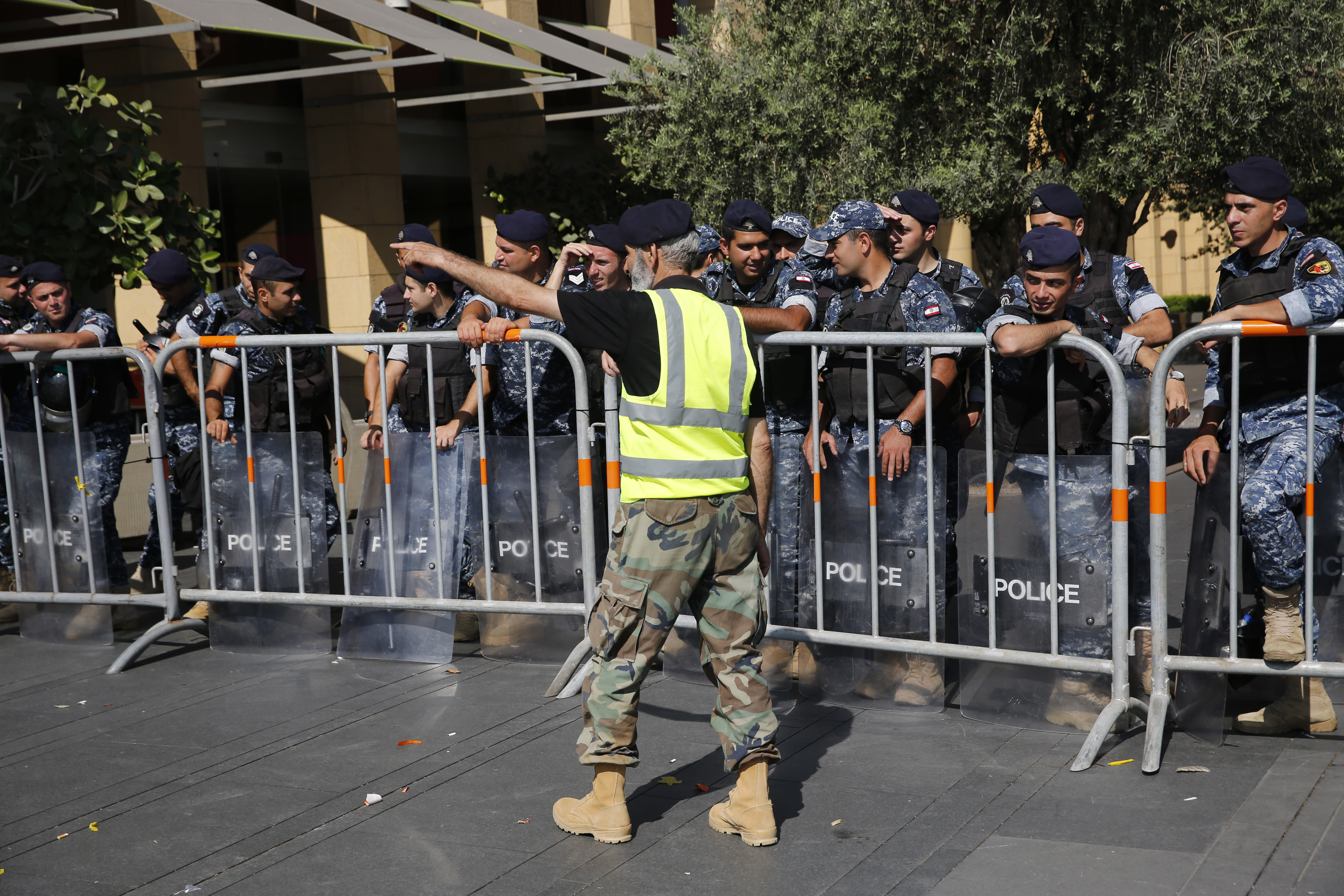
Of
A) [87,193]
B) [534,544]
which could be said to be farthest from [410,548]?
[87,193]

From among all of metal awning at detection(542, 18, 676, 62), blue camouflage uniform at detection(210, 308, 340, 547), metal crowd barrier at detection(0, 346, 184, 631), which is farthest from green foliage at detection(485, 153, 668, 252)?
metal crowd barrier at detection(0, 346, 184, 631)

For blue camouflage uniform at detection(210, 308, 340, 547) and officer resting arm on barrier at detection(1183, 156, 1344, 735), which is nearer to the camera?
officer resting arm on barrier at detection(1183, 156, 1344, 735)

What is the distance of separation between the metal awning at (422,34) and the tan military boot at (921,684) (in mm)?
9903

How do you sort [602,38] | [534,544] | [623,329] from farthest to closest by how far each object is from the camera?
1. [602,38]
2. [534,544]
3. [623,329]

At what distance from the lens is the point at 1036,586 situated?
4789mm

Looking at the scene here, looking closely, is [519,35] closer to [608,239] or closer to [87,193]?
[87,193]

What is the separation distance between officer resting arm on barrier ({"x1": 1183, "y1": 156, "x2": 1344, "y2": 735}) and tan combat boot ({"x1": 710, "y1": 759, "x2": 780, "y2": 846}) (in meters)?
1.93

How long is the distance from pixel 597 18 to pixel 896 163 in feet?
26.7

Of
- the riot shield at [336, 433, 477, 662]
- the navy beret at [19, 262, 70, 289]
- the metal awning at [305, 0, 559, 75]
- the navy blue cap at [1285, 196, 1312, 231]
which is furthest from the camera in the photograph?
the metal awning at [305, 0, 559, 75]

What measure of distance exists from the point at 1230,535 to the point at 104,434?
18.0 feet

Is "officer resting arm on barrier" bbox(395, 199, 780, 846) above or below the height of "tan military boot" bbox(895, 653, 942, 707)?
above

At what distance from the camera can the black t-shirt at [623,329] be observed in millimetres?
3771

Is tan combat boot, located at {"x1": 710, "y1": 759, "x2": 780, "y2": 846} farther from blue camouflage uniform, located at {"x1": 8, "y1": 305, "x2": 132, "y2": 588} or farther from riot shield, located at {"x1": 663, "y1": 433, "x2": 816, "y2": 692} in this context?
blue camouflage uniform, located at {"x1": 8, "y1": 305, "x2": 132, "y2": 588}

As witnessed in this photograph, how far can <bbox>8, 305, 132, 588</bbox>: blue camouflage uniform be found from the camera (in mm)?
6695
